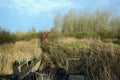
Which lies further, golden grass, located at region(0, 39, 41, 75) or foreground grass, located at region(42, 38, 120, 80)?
golden grass, located at region(0, 39, 41, 75)

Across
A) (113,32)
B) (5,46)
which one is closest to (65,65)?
(5,46)

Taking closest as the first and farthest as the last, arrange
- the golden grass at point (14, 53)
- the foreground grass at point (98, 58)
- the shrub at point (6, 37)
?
the foreground grass at point (98, 58), the golden grass at point (14, 53), the shrub at point (6, 37)

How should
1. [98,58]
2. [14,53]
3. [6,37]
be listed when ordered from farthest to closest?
[6,37] → [14,53] → [98,58]

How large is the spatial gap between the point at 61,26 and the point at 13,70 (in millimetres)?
19451

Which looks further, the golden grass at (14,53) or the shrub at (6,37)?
the shrub at (6,37)

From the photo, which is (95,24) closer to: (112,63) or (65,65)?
(65,65)

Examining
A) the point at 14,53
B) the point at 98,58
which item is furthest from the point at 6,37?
the point at 98,58

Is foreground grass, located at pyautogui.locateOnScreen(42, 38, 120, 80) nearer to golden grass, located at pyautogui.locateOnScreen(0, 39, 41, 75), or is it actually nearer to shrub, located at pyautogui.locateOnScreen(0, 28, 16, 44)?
golden grass, located at pyautogui.locateOnScreen(0, 39, 41, 75)

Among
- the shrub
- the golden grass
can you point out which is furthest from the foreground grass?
the shrub

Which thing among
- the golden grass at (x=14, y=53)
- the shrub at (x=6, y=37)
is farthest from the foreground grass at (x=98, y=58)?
the shrub at (x=6, y=37)

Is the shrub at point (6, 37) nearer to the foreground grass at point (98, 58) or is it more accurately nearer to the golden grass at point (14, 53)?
the golden grass at point (14, 53)

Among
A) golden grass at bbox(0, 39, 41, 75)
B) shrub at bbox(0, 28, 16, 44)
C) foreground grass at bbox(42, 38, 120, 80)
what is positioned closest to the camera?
foreground grass at bbox(42, 38, 120, 80)

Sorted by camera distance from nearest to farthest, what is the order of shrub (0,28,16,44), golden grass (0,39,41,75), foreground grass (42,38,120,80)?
foreground grass (42,38,120,80) → golden grass (0,39,41,75) → shrub (0,28,16,44)

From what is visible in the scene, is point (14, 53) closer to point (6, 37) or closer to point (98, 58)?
point (6, 37)
